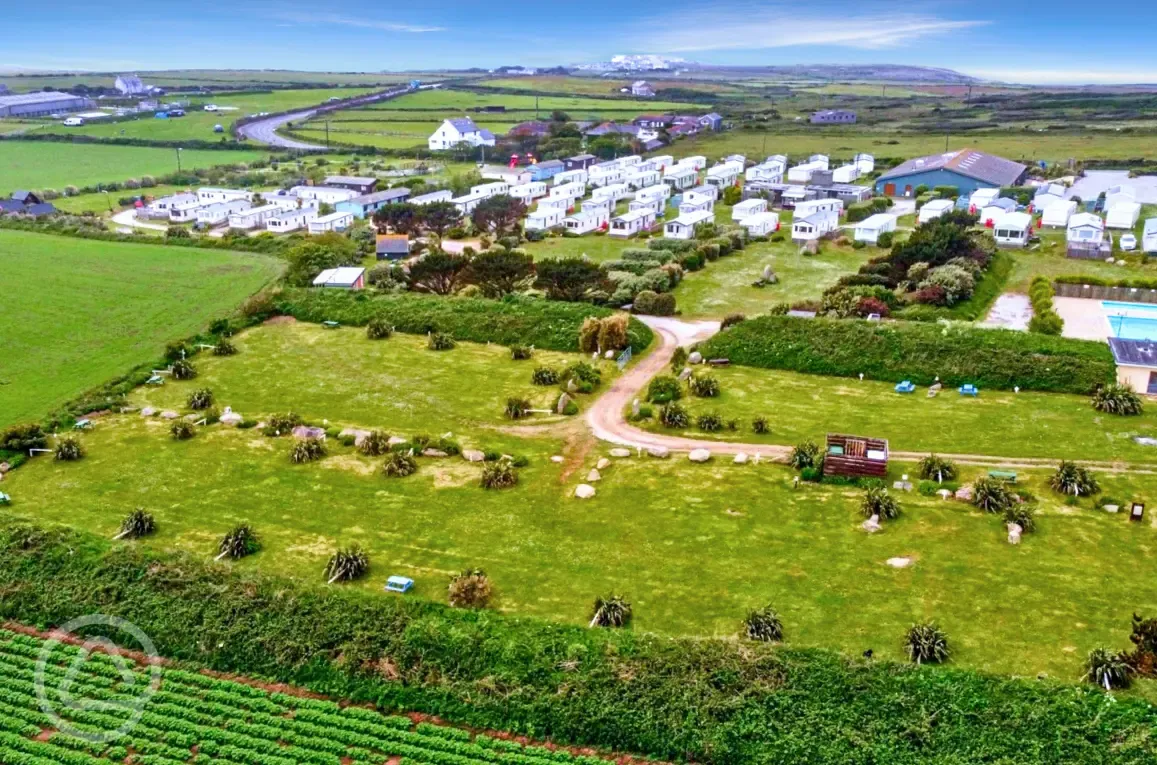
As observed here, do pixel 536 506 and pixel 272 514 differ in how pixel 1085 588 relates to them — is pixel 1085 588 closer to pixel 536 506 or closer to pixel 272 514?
pixel 536 506

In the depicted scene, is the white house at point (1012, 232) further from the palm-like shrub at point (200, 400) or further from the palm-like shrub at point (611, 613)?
the palm-like shrub at point (200, 400)

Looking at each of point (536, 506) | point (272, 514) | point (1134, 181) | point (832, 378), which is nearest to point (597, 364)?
point (832, 378)

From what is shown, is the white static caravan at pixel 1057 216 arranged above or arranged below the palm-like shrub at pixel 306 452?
above

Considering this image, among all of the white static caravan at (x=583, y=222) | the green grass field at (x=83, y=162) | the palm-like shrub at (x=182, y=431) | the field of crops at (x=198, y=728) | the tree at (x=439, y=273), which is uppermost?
the green grass field at (x=83, y=162)

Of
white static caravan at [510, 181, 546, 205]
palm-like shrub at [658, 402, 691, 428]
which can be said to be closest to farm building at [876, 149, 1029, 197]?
white static caravan at [510, 181, 546, 205]

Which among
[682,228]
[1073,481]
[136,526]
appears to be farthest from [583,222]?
[136,526]

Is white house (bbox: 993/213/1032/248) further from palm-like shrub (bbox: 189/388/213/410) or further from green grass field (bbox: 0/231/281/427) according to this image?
palm-like shrub (bbox: 189/388/213/410)

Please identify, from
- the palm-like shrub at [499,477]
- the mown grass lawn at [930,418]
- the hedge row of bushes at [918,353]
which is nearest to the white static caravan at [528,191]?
the hedge row of bushes at [918,353]
